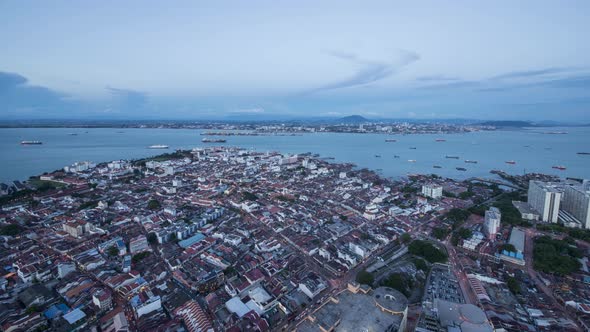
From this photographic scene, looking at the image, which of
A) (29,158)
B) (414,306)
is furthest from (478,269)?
(29,158)

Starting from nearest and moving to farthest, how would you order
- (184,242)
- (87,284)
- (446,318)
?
(446,318)
(87,284)
(184,242)

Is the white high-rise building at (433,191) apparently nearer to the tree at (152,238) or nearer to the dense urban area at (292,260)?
the dense urban area at (292,260)

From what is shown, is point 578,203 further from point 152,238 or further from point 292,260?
point 152,238

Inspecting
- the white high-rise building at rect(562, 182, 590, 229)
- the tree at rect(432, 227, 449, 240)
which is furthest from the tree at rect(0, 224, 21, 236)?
the white high-rise building at rect(562, 182, 590, 229)

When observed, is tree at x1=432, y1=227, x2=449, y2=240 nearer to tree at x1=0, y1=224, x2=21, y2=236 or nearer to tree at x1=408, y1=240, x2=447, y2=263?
tree at x1=408, y1=240, x2=447, y2=263

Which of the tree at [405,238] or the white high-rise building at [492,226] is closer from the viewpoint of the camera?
the tree at [405,238]

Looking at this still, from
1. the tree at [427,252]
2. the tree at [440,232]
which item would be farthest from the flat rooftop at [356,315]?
the tree at [440,232]

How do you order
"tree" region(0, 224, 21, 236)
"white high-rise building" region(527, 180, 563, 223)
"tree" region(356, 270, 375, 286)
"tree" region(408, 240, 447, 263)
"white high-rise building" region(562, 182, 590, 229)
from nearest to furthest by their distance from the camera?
"tree" region(356, 270, 375, 286) → "tree" region(408, 240, 447, 263) → "tree" region(0, 224, 21, 236) → "white high-rise building" region(562, 182, 590, 229) → "white high-rise building" region(527, 180, 563, 223)

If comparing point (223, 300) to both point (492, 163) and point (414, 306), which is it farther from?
point (492, 163)
